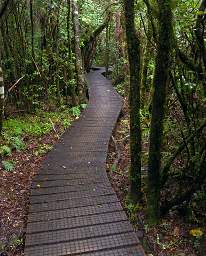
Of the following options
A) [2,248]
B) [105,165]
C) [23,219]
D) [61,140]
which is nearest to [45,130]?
[61,140]

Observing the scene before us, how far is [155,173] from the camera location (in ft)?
17.8

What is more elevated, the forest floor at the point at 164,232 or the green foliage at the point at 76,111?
the green foliage at the point at 76,111

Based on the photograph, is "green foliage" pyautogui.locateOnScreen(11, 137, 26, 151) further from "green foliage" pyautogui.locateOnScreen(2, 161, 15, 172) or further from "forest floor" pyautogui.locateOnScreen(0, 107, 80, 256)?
"green foliage" pyautogui.locateOnScreen(2, 161, 15, 172)

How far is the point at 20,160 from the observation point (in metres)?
8.21

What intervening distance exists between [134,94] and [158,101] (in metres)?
0.65

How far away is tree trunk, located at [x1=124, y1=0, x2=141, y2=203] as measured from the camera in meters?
5.18

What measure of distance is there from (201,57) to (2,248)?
4253 millimetres

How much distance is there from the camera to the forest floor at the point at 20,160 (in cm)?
558

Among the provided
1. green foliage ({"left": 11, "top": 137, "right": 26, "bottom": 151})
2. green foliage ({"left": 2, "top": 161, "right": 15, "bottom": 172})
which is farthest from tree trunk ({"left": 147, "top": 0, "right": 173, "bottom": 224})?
green foliage ({"left": 11, "top": 137, "right": 26, "bottom": 151})

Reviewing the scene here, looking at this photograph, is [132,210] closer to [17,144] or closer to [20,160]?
[20,160]

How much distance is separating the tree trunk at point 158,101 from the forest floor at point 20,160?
2151mm

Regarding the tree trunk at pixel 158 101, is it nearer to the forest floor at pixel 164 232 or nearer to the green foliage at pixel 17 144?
the forest floor at pixel 164 232

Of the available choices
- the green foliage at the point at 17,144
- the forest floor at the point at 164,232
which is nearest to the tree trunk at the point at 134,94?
the forest floor at the point at 164,232

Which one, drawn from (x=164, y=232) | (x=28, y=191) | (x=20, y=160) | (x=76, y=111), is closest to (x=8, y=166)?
(x=20, y=160)
